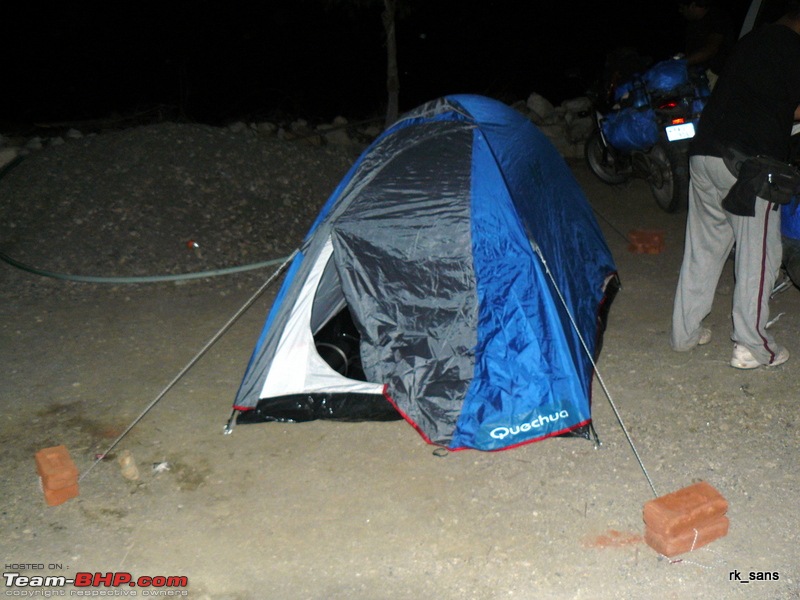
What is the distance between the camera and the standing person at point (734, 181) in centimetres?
420

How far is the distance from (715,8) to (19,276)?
23.2 feet

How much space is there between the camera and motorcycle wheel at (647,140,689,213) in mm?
7266

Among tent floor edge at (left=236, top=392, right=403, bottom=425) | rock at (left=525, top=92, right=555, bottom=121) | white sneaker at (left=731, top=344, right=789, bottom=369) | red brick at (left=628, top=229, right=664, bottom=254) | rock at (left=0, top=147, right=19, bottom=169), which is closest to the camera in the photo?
tent floor edge at (left=236, top=392, right=403, bottom=425)

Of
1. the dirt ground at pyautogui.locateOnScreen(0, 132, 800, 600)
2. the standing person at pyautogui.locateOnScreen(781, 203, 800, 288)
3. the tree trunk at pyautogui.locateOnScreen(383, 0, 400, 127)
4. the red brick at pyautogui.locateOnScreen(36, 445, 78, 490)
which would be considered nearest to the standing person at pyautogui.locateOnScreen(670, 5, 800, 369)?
the dirt ground at pyautogui.locateOnScreen(0, 132, 800, 600)

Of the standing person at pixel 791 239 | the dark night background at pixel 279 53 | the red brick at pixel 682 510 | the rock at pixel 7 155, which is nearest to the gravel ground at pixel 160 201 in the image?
the rock at pixel 7 155

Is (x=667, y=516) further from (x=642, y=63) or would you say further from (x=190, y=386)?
(x=642, y=63)

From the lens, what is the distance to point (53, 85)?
51.3 ft

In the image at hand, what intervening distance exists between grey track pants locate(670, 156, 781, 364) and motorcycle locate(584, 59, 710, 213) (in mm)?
2725

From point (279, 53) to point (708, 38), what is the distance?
11532mm

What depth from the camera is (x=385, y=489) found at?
379 cm

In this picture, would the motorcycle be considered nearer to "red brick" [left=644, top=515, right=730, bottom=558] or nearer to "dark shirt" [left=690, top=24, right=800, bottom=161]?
"dark shirt" [left=690, top=24, right=800, bottom=161]

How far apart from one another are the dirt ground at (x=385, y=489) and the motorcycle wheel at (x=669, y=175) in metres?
2.34

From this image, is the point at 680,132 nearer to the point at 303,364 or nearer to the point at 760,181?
the point at 760,181

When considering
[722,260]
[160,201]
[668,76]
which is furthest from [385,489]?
[668,76]
